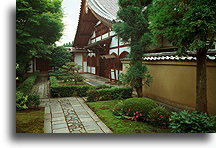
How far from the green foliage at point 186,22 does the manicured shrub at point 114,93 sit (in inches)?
139

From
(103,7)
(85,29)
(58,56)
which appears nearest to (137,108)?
(103,7)

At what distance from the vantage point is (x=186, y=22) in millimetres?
2982

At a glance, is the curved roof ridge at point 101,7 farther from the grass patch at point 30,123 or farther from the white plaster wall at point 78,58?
the white plaster wall at point 78,58

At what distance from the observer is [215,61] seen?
3.89 metres

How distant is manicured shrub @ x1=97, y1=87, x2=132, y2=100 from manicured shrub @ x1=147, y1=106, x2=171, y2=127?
2.78 m

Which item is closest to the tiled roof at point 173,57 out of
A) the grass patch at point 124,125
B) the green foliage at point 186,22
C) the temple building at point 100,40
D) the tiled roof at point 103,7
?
the green foliage at point 186,22

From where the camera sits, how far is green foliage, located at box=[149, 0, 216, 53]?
9.29ft

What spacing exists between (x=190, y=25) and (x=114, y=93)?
13.9 ft

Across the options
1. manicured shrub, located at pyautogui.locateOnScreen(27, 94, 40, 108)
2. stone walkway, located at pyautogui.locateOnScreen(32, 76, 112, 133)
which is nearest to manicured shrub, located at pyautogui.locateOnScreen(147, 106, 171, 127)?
stone walkway, located at pyautogui.locateOnScreen(32, 76, 112, 133)

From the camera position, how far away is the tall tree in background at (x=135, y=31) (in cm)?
548

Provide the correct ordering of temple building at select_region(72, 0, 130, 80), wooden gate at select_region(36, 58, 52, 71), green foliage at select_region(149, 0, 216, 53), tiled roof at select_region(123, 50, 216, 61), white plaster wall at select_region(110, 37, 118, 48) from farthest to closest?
wooden gate at select_region(36, 58, 52, 71) < white plaster wall at select_region(110, 37, 118, 48) < temple building at select_region(72, 0, 130, 80) < tiled roof at select_region(123, 50, 216, 61) < green foliage at select_region(149, 0, 216, 53)

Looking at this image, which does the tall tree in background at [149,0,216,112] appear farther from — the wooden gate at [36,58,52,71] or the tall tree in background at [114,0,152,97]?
the wooden gate at [36,58,52,71]

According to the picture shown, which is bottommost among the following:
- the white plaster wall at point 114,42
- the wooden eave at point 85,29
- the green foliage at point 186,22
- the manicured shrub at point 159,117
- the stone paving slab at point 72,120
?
Answer: the stone paving slab at point 72,120

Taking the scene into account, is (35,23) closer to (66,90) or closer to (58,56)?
(66,90)
